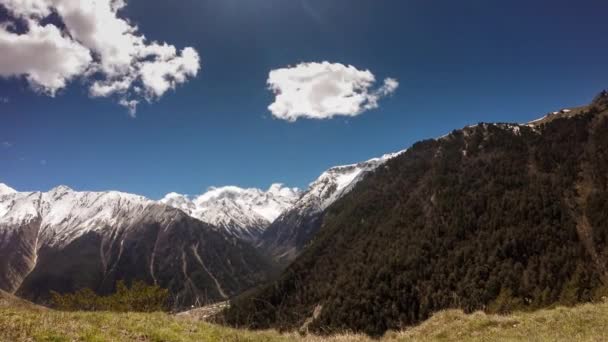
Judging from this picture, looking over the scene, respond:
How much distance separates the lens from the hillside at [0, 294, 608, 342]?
1376cm

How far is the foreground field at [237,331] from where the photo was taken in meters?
13.8

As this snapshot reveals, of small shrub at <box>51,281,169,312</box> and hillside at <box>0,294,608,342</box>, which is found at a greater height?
hillside at <box>0,294,608,342</box>

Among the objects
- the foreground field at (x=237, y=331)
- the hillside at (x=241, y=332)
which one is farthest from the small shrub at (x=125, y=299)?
the foreground field at (x=237, y=331)

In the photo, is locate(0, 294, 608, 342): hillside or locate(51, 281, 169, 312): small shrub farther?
locate(51, 281, 169, 312): small shrub

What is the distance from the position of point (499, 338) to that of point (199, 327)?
43.5 ft

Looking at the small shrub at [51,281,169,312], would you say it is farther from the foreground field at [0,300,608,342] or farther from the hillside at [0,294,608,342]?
the foreground field at [0,300,608,342]

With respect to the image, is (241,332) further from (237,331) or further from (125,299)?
(125,299)

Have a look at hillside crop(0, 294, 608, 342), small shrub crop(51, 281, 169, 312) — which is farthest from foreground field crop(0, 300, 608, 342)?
small shrub crop(51, 281, 169, 312)

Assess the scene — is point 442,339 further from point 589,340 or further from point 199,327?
point 199,327

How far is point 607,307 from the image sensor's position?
21797mm

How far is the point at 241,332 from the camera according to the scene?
19.9m

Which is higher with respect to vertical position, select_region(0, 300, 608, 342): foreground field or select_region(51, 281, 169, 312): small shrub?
select_region(0, 300, 608, 342): foreground field

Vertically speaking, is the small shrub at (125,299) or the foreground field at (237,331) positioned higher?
the foreground field at (237,331)

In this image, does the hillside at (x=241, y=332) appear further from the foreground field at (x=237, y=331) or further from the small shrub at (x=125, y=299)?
the small shrub at (x=125, y=299)
